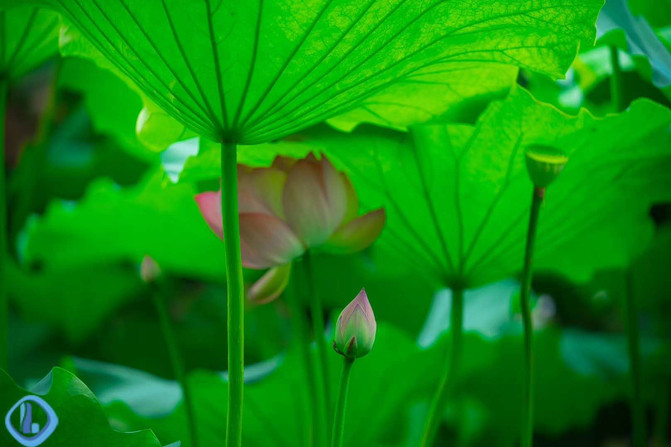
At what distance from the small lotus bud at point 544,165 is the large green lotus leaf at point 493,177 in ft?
0.20

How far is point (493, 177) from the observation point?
1.83 ft

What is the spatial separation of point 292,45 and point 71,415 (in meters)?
0.25

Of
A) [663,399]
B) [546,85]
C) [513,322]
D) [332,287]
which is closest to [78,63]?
[332,287]

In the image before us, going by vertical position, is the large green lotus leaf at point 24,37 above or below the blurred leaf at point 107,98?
below

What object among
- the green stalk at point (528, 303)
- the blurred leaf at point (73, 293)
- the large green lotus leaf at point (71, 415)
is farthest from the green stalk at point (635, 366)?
the blurred leaf at point (73, 293)

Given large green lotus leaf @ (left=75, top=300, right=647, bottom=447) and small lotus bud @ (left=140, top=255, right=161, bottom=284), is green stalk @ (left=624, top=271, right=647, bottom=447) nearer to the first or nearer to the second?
large green lotus leaf @ (left=75, top=300, right=647, bottom=447)

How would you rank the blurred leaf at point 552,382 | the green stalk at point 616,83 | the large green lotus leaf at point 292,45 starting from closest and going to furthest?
the large green lotus leaf at point 292,45
the green stalk at point 616,83
the blurred leaf at point 552,382

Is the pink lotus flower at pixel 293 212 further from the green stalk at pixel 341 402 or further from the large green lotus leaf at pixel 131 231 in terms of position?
the large green lotus leaf at pixel 131 231

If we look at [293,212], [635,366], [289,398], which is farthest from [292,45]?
[635,366]

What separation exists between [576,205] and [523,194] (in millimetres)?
58

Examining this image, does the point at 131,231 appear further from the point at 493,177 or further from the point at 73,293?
the point at 493,177

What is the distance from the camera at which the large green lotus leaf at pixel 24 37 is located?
0.57 m

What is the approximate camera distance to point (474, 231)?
1.88ft

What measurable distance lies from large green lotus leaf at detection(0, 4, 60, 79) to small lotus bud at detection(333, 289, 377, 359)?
0.36m
